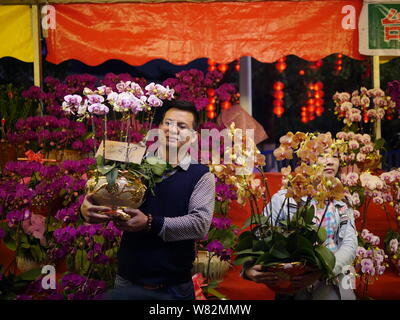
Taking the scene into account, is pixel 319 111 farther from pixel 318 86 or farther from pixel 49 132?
pixel 49 132

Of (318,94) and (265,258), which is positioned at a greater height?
(318,94)

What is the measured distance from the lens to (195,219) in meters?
2.12

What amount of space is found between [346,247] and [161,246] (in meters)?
0.85

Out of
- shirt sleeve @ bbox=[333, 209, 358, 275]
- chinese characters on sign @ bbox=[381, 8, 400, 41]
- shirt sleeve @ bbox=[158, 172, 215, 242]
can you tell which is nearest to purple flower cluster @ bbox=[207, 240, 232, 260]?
shirt sleeve @ bbox=[333, 209, 358, 275]

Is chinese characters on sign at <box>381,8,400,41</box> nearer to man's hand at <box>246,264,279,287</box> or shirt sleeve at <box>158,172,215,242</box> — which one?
shirt sleeve at <box>158,172,215,242</box>

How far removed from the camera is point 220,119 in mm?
4816

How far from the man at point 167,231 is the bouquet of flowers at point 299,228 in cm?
24

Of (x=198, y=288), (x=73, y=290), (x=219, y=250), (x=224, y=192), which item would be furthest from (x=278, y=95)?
Answer: (x=73, y=290)

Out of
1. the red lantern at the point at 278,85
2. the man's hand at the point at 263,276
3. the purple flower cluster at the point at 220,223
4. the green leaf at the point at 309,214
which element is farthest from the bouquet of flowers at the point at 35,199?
the red lantern at the point at 278,85

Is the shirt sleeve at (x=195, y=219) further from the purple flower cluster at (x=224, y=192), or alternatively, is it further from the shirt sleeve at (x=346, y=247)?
the purple flower cluster at (x=224, y=192)

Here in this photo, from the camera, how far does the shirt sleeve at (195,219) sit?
2.08 meters

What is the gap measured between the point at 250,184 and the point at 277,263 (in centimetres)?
32

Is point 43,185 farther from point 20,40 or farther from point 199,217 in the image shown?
point 20,40
